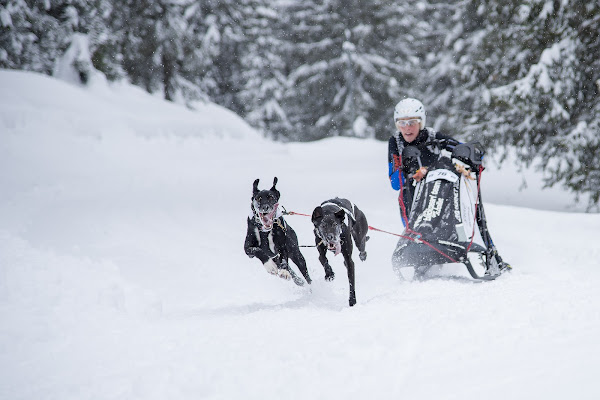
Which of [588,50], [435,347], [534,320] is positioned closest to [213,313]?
[435,347]

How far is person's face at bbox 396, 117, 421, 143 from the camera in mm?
5430

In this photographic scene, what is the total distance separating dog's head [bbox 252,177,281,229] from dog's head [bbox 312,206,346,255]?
0.46 m

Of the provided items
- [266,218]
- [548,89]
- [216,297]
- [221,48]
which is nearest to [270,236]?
[266,218]

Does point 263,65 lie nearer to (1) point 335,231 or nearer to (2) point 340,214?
(2) point 340,214

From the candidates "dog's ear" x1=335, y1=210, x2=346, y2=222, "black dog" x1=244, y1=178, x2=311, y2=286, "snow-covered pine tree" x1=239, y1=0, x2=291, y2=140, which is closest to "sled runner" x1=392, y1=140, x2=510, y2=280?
"dog's ear" x1=335, y1=210, x2=346, y2=222

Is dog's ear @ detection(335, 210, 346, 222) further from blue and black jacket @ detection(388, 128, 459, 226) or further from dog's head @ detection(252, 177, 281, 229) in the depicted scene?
blue and black jacket @ detection(388, 128, 459, 226)

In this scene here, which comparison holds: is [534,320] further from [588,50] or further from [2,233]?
[588,50]

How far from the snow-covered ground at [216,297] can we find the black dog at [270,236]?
0.41 metres

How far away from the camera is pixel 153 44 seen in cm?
1841

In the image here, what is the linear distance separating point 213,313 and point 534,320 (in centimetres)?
275

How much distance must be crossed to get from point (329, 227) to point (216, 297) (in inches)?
75.8

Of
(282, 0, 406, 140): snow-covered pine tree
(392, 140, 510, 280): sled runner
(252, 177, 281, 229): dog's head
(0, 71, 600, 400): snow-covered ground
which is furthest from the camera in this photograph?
(282, 0, 406, 140): snow-covered pine tree

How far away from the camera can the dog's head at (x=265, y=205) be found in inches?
181

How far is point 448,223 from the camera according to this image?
5004 mm
